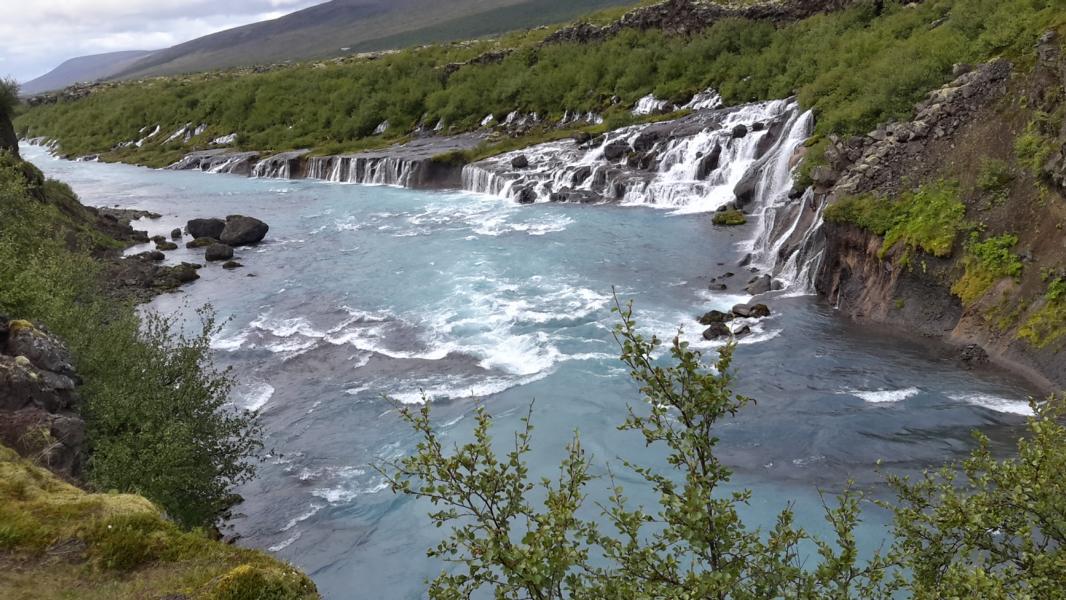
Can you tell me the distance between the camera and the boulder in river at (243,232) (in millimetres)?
46750

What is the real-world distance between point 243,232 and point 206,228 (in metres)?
3.52

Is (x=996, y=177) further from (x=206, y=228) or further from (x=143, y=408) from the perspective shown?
(x=206, y=228)

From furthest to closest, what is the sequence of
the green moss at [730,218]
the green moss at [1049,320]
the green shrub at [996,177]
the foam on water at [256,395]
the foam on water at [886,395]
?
the green moss at [730,218] → the green shrub at [996,177] → the foam on water at [256,395] → the foam on water at [886,395] → the green moss at [1049,320]

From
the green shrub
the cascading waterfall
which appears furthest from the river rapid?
the green shrub

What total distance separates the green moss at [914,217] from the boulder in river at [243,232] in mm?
34835

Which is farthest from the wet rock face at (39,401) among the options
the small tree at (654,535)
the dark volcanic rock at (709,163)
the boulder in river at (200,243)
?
the dark volcanic rock at (709,163)

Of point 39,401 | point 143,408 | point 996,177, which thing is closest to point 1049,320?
point 996,177

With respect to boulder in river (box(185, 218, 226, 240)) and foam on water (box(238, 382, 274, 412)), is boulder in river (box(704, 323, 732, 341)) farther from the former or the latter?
boulder in river (box(185, 218, 226, 240))

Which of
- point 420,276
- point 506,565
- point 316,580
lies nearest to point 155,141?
point 420,276

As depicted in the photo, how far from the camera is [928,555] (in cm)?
751

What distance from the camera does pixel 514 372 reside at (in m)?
24.6

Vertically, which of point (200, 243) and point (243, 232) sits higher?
point (243, 232)

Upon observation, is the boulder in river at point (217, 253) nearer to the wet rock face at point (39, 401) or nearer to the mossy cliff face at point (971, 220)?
the wet rock face at point (39, 401)

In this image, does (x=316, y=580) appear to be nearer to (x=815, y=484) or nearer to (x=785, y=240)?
(x=815, y=484)
